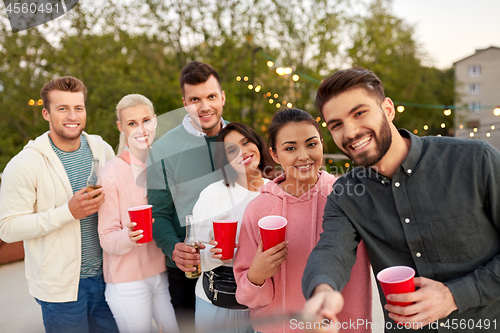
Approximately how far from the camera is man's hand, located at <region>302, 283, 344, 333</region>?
103 centimetres

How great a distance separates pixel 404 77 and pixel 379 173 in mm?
22278

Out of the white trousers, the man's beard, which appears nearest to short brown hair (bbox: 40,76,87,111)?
the white trousers

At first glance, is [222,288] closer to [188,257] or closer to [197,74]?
[188,257]

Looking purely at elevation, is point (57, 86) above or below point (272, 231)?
above

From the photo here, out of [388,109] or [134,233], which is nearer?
[388,109]

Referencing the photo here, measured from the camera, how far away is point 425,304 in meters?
1.23

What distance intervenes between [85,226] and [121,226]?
0.33 meters

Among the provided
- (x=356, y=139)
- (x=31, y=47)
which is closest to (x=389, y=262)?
(x=356, y=139)

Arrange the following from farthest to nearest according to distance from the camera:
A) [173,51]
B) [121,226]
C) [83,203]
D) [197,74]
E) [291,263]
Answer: [173,51] → [197,74] → [121,226] → [83,203] → [291,263]

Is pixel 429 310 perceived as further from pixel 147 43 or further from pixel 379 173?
pixel 147 43

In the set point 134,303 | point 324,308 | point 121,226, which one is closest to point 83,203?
point 121,226

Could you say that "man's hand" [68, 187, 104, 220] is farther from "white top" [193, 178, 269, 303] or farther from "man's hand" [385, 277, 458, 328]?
"man's hand" [385, 277, 458, 328]

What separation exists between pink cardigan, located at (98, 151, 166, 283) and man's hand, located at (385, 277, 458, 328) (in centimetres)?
166

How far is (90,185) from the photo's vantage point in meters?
2.27
